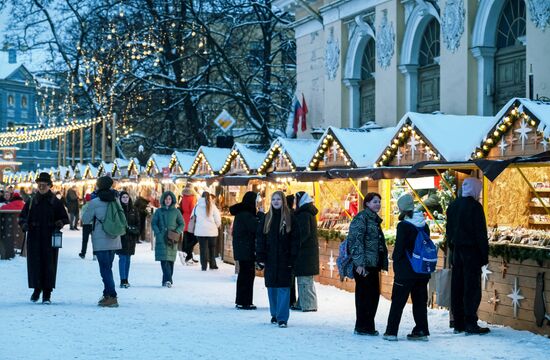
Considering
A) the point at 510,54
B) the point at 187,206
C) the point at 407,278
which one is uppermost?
the point at 510,54

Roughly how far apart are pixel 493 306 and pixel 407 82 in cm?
1129

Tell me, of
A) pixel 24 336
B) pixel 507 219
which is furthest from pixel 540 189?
pixel 24 336

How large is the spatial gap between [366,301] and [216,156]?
15402mm

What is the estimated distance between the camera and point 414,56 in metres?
23.0

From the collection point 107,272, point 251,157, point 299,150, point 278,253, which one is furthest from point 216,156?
point 278,253

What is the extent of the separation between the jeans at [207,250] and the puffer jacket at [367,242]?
31.4 feet

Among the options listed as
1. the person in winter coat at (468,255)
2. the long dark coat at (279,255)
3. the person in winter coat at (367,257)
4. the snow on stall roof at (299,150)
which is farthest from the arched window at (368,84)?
the person in winter coat at (367,257)

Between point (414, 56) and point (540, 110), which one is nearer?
point (540, 110)

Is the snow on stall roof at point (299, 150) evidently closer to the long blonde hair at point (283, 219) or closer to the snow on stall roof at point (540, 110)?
the long blonde hair at point (283, 219)

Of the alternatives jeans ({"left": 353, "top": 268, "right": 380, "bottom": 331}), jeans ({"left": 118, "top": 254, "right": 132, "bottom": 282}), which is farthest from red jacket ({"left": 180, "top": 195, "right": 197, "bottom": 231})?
jeans ({"left": 353, "top": 268, "right": 380, "bottom": 331})

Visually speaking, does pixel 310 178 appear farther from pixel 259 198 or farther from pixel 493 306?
pixel 493 306

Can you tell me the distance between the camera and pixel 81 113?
144 ft

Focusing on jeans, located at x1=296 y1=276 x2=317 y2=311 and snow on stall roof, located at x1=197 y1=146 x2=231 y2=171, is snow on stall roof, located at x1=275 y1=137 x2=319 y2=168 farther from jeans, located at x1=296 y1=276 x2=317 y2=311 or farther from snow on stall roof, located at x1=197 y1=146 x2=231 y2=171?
jeans, located at x1=296 y1=276 x2=317 y2=311

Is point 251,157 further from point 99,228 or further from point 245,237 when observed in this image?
point 99,228
